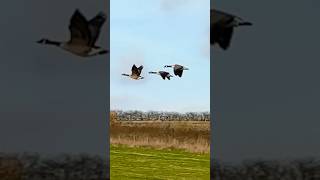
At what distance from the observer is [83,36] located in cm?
371

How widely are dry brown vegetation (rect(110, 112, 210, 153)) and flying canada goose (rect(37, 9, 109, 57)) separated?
6.27 ft

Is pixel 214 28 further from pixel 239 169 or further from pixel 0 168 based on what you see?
pixel 0 168

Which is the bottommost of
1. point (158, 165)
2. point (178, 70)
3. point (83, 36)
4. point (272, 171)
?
point (158, 165)

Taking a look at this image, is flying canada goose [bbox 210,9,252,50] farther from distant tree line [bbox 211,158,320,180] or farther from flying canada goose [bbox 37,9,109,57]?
distant tree line [bbox 211,158,320,180]

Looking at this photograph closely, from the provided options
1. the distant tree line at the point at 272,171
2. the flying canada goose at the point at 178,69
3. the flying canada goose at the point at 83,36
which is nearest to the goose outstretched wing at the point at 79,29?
the flying canada goose at the point at 83,36

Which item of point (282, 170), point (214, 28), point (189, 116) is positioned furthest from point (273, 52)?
point (189, 116)

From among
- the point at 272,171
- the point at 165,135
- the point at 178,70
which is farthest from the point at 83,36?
the point at 165,135

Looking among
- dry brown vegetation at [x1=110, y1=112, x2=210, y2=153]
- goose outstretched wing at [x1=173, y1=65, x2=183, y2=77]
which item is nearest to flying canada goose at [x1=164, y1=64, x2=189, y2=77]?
goose outstretched wing at [x1=173, y1=65, x2=183, y2=77]

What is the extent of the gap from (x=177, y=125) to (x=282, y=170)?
2.22 meters

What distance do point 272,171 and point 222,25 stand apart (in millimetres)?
1341

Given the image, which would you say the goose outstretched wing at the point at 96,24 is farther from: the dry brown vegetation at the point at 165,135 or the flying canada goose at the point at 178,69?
the dry brown vegetation at the point at 165,135

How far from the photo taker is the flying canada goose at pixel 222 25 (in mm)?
3576

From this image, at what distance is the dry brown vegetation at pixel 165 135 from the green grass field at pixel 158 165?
3.8 inches

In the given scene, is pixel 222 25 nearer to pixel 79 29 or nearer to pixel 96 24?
pixel 96 24
